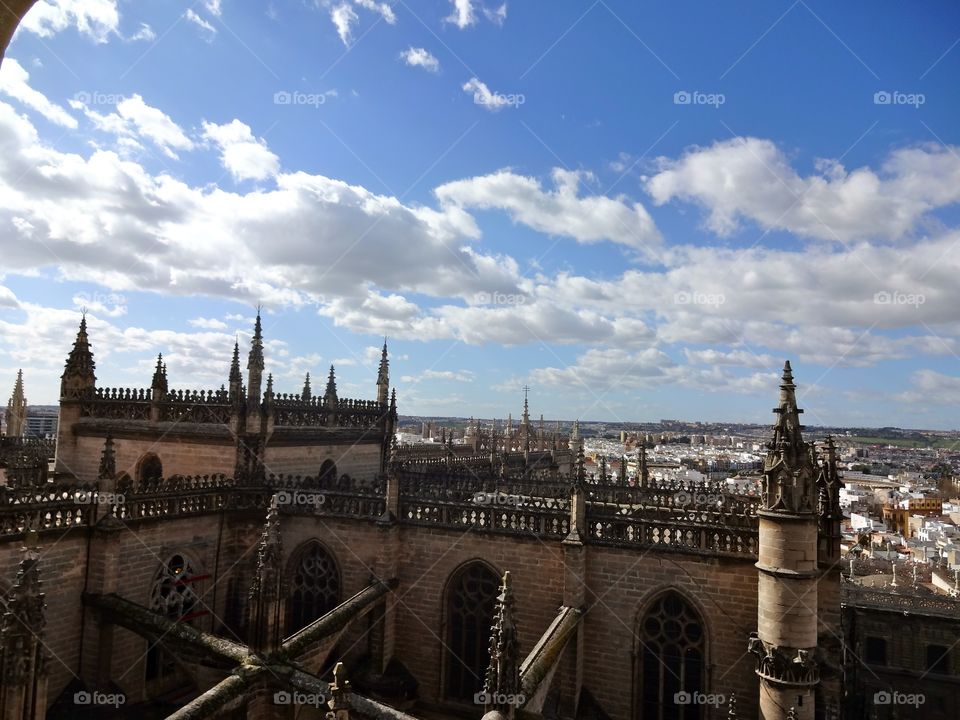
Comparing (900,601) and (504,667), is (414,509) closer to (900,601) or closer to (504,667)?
(504,667)

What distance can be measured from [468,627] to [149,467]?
1381 cm

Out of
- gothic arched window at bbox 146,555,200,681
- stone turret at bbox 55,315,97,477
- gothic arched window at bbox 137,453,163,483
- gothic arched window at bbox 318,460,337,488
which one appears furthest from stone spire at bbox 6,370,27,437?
gothic arched window at bbox 146,555,200,681

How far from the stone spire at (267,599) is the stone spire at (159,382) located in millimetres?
11353

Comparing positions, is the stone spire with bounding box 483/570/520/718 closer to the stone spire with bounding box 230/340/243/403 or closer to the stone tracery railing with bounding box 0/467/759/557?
the stone tracery railing with bounding box 0/467/759/557

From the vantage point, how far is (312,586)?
842 inches

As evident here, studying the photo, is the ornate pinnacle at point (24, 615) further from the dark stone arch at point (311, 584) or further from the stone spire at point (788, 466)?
the stone spire at point (788, 466)

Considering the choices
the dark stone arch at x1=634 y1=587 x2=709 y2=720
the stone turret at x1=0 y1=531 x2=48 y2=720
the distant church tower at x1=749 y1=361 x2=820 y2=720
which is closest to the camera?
the stone turret at x1=0 y1=531 x2=48 y2=720

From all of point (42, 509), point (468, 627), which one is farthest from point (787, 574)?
point (42, 509)

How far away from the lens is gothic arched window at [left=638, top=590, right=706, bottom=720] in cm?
1716

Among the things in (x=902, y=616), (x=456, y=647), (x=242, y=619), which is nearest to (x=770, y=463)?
(x=456, y=647)

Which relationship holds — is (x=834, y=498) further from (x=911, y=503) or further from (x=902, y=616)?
Answer: (x=911, y=503)

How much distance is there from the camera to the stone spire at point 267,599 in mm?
15672

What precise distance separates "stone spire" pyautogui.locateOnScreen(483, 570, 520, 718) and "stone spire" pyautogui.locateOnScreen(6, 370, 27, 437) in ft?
151

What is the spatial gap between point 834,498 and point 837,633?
3074 mm
